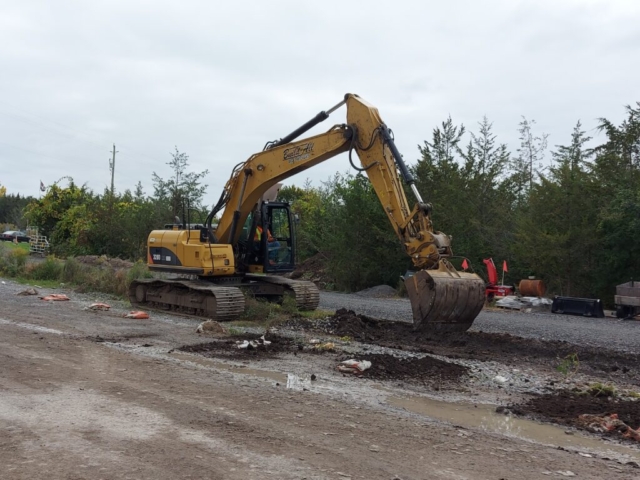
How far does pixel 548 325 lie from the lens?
45.6ft

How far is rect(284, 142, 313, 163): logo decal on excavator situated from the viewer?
12.7m

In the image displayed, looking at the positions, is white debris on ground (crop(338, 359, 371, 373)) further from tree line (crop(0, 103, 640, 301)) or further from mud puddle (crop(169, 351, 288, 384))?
tree line (crop(0, 103, 640, 301))

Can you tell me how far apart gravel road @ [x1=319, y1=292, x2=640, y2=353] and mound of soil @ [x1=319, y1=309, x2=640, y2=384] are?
1.13 m

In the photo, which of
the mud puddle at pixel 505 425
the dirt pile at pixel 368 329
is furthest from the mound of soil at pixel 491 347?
the mud puddle at pixel 505 425

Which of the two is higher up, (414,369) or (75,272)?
(75,272)

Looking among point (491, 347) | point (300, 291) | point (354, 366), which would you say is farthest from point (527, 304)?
point (354, 366)

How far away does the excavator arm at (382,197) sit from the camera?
10148 millimetres

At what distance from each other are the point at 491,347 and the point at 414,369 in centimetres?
256

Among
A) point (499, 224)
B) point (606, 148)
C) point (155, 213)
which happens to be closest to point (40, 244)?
point (155, 213)

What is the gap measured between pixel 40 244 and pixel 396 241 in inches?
1101

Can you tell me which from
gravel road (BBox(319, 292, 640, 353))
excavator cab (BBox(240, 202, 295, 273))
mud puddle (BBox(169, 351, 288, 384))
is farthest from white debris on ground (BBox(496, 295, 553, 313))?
mud puddle (BBox(169, 351, 288, 384))

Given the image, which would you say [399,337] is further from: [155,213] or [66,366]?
[155,213]

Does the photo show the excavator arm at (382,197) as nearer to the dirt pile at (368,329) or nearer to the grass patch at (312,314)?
the dirt pile at (368,329)

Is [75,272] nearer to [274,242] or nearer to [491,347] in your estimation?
[274,242]
